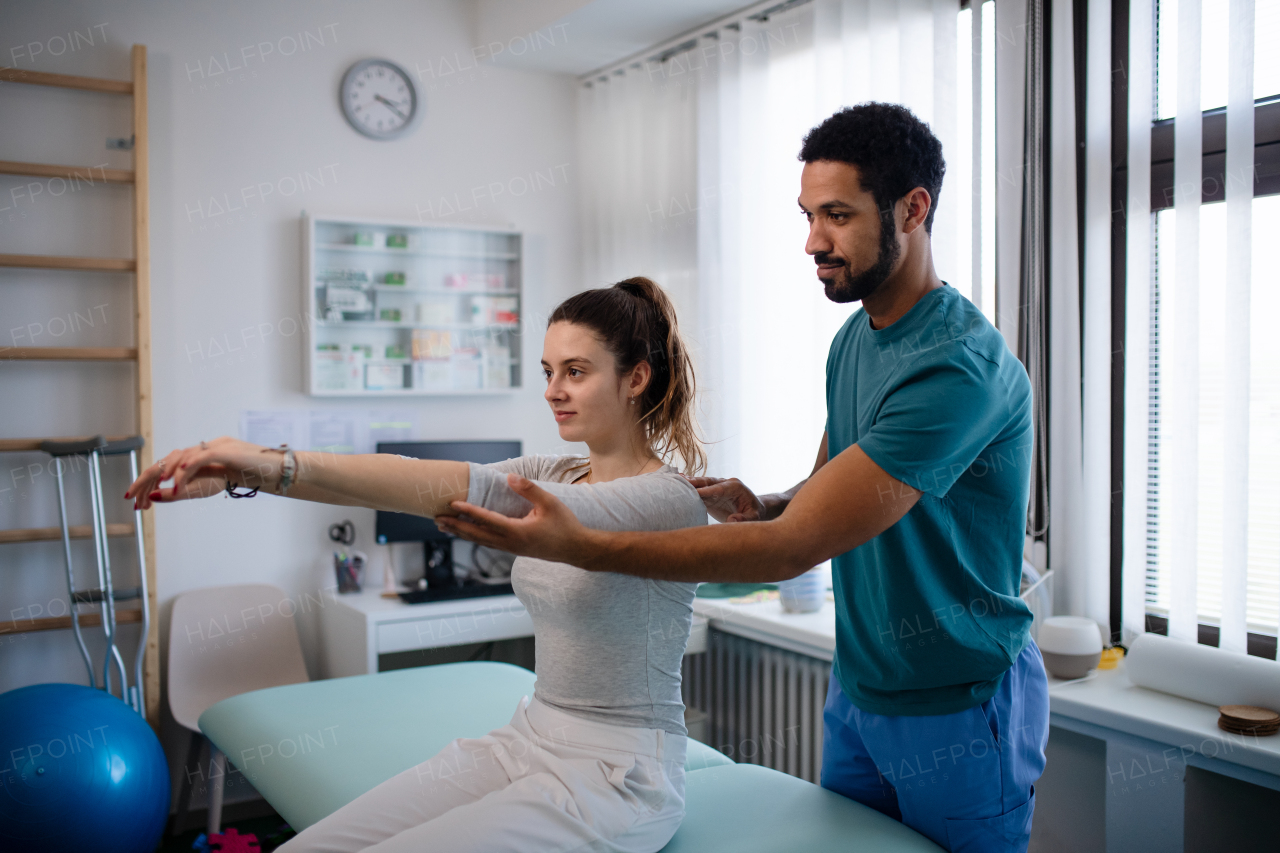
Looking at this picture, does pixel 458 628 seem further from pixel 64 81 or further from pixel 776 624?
pixel 64 81

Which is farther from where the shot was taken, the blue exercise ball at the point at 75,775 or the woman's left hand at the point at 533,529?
the blue exercise ball at the point at 75,775

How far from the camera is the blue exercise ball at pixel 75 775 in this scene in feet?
6.72

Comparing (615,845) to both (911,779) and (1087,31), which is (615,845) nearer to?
(911,779)

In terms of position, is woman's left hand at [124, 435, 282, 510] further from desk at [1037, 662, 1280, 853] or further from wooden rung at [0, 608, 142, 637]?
wooden rung at [0, 608, 142, 637]

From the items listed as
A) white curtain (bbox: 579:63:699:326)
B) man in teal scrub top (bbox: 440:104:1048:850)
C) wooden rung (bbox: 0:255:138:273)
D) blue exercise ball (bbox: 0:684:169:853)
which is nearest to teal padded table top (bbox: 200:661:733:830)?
blue exercise ball (bbox: 0:684:169:853)

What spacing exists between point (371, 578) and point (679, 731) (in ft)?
7.63

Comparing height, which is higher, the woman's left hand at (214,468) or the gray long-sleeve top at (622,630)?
the woman's left hand at (214,468)

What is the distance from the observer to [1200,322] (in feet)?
6.57

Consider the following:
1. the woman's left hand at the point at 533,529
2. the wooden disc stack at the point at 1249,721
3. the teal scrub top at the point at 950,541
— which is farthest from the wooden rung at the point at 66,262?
the wooden disc stack at the point at 1249,721

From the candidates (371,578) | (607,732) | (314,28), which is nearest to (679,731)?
(607,732)

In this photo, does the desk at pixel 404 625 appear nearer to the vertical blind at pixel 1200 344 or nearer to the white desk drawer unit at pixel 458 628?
the white desk drawer unit at pixel 458 628

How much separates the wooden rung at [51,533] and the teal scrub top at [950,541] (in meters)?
2.39

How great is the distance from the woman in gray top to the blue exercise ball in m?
1.16

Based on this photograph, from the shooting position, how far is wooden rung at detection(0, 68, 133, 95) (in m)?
2.77
